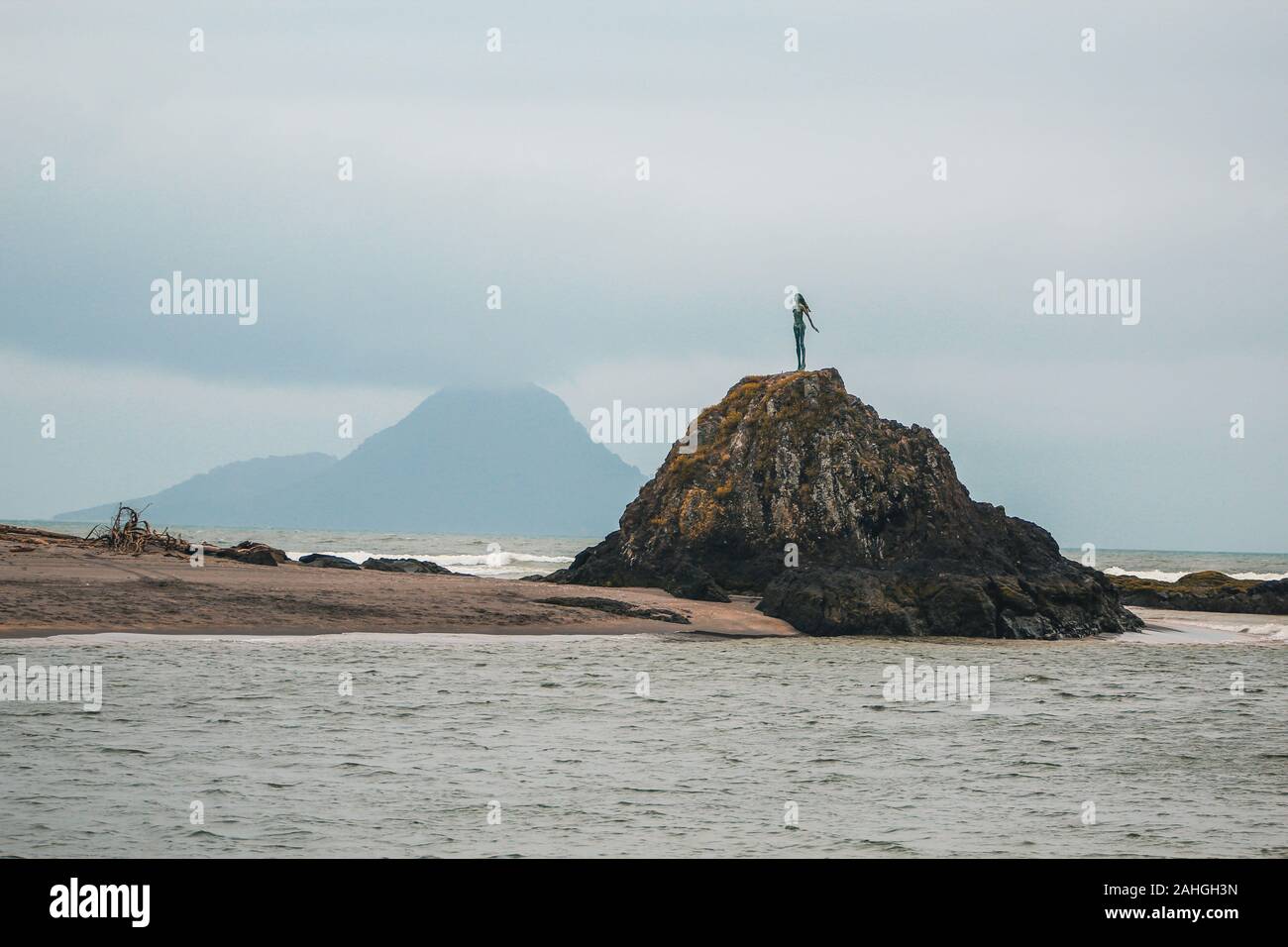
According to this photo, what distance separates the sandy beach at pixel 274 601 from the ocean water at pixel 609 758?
6.12ft

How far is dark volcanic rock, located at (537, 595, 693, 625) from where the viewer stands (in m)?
38.5

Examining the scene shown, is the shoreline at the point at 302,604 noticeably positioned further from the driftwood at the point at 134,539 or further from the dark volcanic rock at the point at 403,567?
the dark volcanic rock at the point at 403,567

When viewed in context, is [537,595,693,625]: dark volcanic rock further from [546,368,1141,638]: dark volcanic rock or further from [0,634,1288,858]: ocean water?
[0,634,1288,858]: ocean water

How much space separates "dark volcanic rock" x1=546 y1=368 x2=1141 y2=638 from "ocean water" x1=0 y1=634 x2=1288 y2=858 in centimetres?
763

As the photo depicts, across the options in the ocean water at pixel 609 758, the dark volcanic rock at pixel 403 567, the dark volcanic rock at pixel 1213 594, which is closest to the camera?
the ocean water at pixel 609 758

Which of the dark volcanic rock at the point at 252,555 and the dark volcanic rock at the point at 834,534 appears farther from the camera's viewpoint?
the dark volcanic rock at the point at 252,555

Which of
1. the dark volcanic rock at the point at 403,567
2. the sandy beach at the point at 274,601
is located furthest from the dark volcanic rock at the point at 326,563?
the sandy beach at the point at 274,601

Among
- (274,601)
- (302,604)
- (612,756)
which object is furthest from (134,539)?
(612,756)

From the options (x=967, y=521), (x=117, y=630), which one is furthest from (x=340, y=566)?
(x=967, y=521)

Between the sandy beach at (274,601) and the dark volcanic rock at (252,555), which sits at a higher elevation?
the dark volcanic rock at (252,555)

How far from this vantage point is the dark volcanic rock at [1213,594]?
53625 mm
